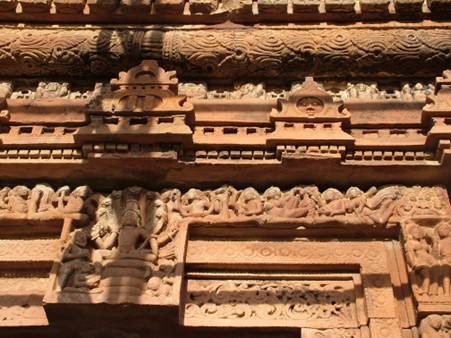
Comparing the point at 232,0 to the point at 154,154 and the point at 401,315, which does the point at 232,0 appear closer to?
the point at 154,154

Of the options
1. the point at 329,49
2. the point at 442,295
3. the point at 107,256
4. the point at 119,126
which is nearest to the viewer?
the point at 442,295

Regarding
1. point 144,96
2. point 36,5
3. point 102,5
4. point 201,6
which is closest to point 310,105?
point 144,96

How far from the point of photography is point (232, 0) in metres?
7.17

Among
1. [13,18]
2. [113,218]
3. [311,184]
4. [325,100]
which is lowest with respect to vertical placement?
[113,218]

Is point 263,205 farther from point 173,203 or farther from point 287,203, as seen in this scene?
point 173,203

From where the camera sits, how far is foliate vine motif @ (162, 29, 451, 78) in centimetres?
671

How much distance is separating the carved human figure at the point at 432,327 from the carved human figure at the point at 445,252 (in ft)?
0.78

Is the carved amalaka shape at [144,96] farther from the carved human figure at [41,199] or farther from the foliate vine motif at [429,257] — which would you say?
the foliate vine motif at [429,257]

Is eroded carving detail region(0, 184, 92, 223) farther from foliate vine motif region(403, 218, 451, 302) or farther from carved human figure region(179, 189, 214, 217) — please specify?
foliate vine motif region(403, 218, 451, 302)

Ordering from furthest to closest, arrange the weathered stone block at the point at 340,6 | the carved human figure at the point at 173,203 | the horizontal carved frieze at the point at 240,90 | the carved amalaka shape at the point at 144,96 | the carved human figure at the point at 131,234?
1. the weathered stone block at the point at 340,6
2. the horizontal carved frieze at the point at 240,90
3. the carved amalaka shape at the point at 144,96
4. the carved human figure at the point at 173,203
5. the carved human figure at the point at 131,234

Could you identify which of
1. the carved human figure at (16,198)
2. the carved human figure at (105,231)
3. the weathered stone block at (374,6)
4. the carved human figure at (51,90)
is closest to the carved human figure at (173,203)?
the carved human figure at (105,231)

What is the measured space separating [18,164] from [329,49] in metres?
3.11

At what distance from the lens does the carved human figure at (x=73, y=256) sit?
5055 millimetres

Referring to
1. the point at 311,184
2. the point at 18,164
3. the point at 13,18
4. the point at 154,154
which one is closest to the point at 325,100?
the point at 311,184
